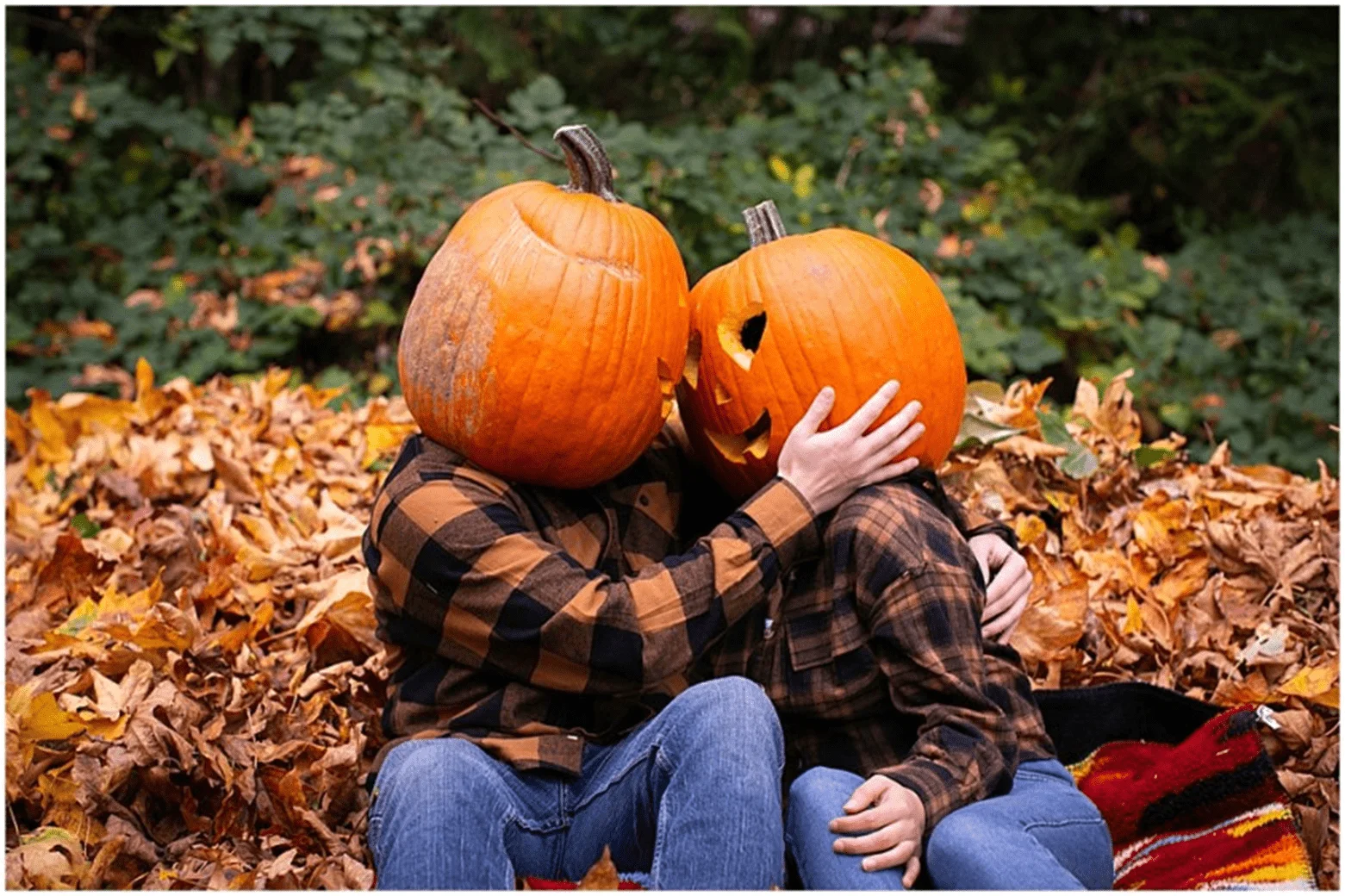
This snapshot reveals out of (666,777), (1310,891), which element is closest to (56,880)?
(666,777)

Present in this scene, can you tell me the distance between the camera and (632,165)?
4758 millimetres

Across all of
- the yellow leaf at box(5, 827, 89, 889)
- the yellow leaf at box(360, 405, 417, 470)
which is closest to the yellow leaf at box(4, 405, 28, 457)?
the yellow leaf at box(360, 405, 417, 470)

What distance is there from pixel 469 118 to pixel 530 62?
0.39 m

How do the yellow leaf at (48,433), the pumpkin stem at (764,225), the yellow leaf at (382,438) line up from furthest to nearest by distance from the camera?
the yellow leaf at (48,433), the yellow leaf at (382,438), the pumpkin stem at (764,225)

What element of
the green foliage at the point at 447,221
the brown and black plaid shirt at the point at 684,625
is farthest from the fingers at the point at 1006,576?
the green foliage at the point at 447,221

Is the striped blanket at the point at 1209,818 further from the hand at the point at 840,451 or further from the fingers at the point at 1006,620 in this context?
the hand at the point at 840,451

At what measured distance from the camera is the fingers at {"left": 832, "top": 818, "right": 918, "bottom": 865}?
180cm

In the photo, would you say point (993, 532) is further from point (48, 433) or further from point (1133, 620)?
point (48, 433)

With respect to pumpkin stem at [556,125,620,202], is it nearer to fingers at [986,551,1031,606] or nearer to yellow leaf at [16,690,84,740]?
fingers at [986,551,1031,606]

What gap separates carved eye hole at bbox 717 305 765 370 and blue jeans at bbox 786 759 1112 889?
2.16 ft

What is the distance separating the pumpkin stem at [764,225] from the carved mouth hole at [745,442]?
0.33 meters

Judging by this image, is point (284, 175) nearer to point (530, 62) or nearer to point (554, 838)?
point (530, 62)

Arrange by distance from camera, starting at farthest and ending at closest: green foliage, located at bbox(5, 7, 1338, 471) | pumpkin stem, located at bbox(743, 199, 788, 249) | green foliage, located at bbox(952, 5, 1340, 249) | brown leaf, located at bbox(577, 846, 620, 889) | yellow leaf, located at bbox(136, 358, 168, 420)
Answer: green foliage, located at bbox(952, 5, 1340, 249) < green foliage, located at bbox(5, 7, 1338, 471) < yellow leaf, located at bbox(136, 358, 168, 420) < pumpkin stem, located at bbox(743, 199, 788, 249) < brown leaf, located at bbox(577, 846, 620, 889)

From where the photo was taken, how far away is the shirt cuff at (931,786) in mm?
1837
